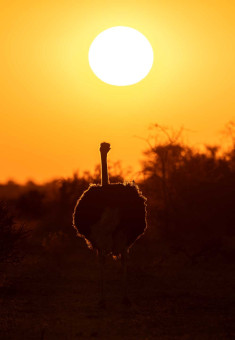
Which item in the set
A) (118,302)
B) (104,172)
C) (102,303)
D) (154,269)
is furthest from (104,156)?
(154,269)

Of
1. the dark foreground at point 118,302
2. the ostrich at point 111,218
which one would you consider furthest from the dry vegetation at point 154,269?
the ostrich at point 111,218

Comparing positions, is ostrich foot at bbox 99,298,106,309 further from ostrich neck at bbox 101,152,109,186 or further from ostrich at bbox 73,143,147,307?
ostrich neck at bbox 101,152,109,186

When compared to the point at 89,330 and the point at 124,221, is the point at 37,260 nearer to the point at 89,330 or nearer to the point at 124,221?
the point at 124,221

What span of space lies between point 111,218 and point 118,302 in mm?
1454

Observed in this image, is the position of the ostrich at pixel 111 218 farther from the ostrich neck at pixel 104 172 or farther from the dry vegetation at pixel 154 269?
the dry vegetation at pixel 154 269

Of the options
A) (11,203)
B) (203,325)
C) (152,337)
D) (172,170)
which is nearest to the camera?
(152,337)

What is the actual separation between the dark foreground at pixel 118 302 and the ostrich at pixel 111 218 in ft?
3.08

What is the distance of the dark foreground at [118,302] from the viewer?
10852 millimetres

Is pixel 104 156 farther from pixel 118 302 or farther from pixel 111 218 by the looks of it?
pixel 118 302

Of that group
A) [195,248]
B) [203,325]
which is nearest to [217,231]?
[195,248]

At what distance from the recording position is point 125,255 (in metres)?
13.6

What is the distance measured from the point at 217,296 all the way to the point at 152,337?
12.3 feet

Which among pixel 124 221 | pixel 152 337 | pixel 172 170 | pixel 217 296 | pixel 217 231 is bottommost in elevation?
pixel 152 337

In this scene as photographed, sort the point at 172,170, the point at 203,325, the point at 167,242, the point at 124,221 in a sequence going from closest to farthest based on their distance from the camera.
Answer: the point at 203,325, the point at 124,221, the point at 167,242, the point at 172,170
